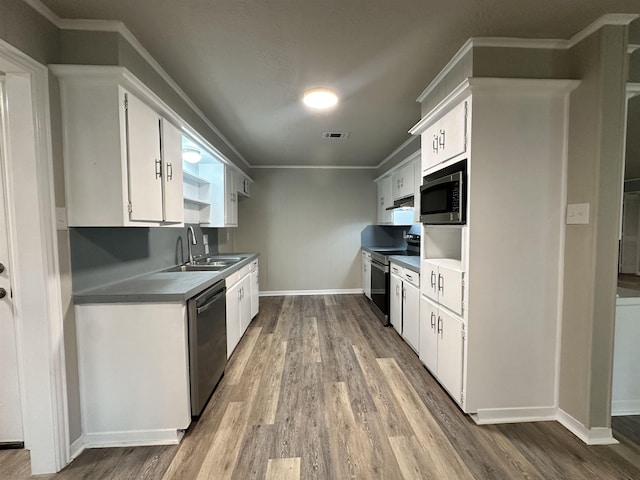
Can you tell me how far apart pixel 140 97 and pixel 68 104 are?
372 millimetres

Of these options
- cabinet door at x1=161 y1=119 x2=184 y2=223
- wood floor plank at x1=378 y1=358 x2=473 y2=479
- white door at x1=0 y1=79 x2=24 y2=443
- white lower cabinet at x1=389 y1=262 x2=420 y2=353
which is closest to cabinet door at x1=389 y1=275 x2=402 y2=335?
white lower cabinet at x1=389 y1=262 x2=420 y2=353

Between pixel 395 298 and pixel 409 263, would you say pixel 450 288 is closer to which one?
pixel 409 263

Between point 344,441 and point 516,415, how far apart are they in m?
1.20

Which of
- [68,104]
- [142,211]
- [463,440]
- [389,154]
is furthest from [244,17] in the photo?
[389,154]

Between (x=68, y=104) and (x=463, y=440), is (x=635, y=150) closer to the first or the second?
(x=463, y=440)

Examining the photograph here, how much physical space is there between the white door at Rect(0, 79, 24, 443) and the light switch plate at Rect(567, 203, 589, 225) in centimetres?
337

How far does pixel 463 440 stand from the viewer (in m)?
1.78

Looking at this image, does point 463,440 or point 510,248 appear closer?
point 463,440

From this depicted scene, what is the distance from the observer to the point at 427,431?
186 centimetres

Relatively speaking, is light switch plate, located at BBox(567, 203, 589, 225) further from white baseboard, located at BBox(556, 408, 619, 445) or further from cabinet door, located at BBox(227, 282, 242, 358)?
cabinet door, located at BBox(227, 282, 242, 358)

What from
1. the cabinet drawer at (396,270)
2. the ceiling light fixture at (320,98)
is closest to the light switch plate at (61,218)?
the ceiling light fixture at (320,98)

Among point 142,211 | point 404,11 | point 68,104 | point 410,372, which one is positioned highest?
point 404,11

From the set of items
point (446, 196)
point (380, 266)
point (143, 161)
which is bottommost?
point (380, 266)

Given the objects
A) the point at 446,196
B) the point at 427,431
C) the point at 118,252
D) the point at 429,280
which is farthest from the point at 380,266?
the point at 118,252
